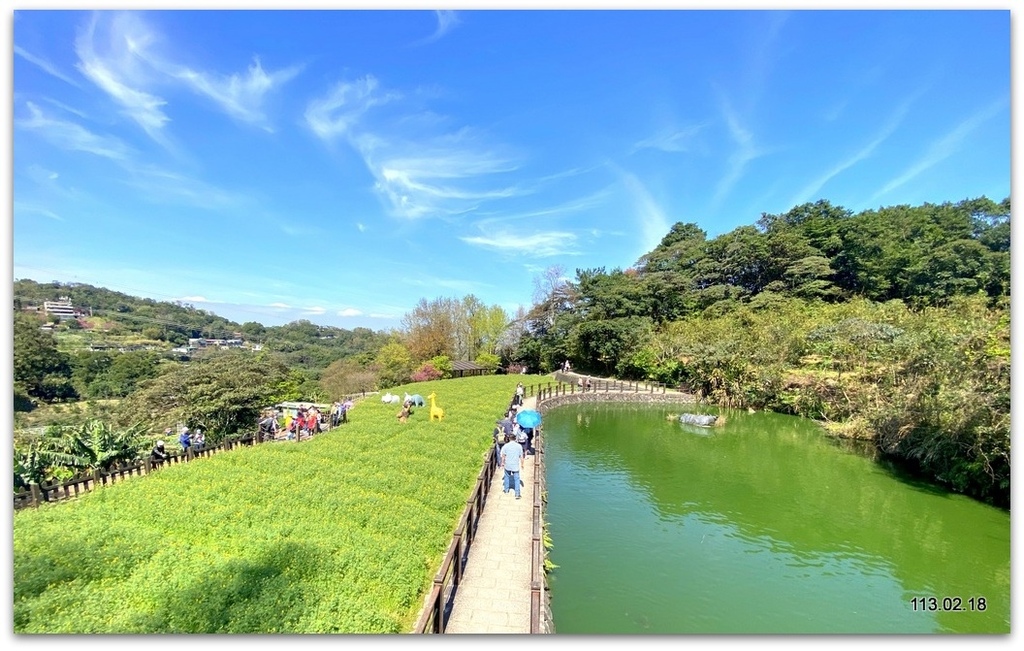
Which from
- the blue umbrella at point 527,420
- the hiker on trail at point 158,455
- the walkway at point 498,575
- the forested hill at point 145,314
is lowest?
the walkway at point 498,575

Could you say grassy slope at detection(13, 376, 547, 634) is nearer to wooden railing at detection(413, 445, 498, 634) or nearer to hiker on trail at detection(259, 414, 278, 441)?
wooden railing at detection(413, 445, 498, 634)

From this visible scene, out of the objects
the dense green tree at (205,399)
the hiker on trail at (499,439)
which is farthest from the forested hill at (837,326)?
the dense green tree at (205,399)

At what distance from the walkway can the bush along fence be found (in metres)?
7.44

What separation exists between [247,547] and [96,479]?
4.90m

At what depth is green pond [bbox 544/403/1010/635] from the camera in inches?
272

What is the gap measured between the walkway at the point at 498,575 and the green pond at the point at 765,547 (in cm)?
100

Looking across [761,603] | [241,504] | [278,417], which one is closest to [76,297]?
[278,417]

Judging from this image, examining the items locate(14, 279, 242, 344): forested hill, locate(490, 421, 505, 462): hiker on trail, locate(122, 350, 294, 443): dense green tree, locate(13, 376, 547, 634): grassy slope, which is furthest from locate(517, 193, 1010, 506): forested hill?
locate(14, 279, 242, 344): forested hill

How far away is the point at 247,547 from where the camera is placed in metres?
6.37

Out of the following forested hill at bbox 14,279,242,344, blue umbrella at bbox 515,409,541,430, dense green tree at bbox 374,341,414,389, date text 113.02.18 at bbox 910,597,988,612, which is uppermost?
forested hill at bbox 14,279,242,344

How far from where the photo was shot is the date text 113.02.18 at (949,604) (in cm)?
719

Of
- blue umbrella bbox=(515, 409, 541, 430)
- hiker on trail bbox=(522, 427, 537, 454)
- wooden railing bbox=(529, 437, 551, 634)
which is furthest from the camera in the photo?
blue umbrella bbox=(515, 409, 541, 430)

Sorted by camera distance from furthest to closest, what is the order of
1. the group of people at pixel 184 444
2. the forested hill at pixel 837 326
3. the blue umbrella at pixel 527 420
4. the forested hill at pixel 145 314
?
1. the forested hill at pixel 145 314
2. the blue umbrella at pixel 527 420
3. the forested hill at pixel 837 326
4. the group of people at pixel 184 444

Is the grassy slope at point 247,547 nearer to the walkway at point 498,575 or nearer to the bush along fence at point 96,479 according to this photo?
the bush along fence at point 96,479
